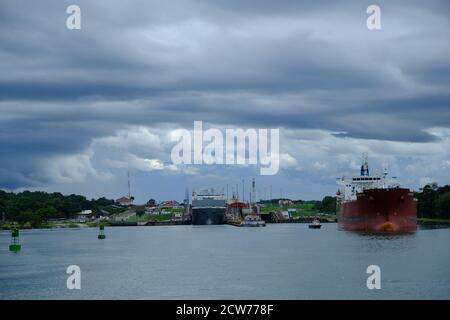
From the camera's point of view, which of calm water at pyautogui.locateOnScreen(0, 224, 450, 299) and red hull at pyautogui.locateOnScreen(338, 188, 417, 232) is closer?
calm water at pyautogui.locateOnScreen(0, 224, 450, 299)

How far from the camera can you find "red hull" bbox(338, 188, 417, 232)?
410 ft

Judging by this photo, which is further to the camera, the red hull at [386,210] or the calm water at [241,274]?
the red hull at [386,210]

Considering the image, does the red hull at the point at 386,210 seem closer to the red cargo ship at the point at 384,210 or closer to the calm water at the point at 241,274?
the red cargo ship at the point at 384,210

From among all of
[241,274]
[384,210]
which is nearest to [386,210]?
[384,210]

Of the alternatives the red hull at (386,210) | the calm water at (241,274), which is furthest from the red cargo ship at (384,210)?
the calm water at (241,274)

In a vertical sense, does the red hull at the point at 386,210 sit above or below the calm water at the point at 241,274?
above

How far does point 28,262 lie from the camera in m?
90.2

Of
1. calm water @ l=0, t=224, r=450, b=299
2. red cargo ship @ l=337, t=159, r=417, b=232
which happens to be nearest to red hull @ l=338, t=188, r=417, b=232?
red cargo ship @ l=337, t=159, r=417, b=232

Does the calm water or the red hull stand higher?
the red hull

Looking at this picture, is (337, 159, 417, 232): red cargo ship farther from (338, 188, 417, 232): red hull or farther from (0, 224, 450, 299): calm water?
(0, 224, 450, 299): calm water

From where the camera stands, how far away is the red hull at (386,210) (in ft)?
410

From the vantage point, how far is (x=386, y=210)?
126 meters
